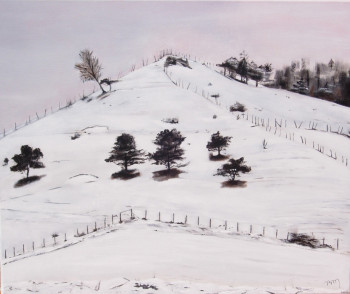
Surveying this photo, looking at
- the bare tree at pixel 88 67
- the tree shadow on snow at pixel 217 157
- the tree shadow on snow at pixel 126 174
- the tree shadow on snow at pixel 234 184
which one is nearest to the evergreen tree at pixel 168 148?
the tree shadow on snow at pixel 126 174

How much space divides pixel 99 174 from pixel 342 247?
5890 millimetres

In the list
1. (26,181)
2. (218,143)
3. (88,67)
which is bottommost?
(26,181)

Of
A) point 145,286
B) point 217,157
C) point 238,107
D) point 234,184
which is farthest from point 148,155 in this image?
point 238,107

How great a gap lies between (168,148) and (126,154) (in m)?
1.09

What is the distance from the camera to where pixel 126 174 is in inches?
394

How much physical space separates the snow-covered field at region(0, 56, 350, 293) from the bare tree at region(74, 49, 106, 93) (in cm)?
166

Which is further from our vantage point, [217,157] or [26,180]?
[217,157]

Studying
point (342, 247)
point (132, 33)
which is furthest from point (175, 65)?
point (342, 247)

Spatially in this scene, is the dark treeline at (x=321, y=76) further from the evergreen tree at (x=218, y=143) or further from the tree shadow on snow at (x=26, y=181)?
the tree shadow on snow at (x=26, y=181)

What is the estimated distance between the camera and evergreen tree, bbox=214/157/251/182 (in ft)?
30.9

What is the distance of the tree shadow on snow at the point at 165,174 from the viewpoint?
9.47 meters

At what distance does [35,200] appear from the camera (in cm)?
935

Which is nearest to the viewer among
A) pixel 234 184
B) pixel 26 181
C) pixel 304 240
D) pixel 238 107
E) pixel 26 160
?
pixel 304 240

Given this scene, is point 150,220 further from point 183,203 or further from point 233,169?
point 233,169
